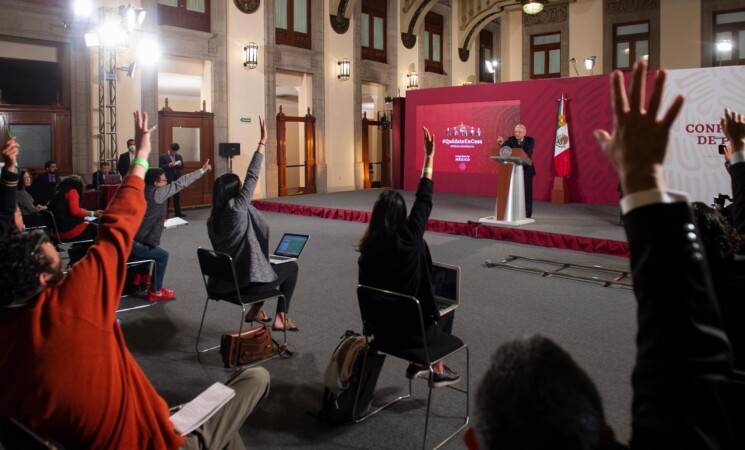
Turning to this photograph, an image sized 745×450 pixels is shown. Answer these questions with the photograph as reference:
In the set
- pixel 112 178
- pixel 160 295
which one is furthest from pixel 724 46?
pixel 160 295

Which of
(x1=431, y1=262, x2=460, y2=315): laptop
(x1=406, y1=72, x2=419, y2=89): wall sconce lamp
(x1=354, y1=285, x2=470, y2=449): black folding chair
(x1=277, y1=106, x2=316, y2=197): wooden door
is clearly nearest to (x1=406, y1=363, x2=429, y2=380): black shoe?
(x1=354, y1=285, x2=470, y2=449): black folding chair

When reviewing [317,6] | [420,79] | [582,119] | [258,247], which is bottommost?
[258,247]

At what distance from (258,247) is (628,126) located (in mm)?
3502

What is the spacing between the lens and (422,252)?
319 cm

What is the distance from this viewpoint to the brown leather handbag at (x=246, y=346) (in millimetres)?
3887

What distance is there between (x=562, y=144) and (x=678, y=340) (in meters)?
11.9

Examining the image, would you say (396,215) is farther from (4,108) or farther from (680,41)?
(680,41)

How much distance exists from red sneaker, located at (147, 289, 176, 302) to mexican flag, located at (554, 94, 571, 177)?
28.7 ft

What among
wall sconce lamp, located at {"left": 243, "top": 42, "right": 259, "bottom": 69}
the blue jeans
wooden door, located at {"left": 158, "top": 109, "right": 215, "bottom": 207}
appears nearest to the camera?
the blue jeans

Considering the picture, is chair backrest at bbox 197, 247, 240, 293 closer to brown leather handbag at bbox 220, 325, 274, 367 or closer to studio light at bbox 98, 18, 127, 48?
brown leather handbag at bbox 220, 325, 274, 367

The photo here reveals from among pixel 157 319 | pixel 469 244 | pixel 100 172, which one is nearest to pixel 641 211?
pixel 157 319

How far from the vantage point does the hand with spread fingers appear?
877 mm

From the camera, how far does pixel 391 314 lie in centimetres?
298

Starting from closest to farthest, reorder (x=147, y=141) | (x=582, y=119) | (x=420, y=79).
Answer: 1. (x=147, y=141)
2. (x=582, y=119)
3. (x=420, y=79)
